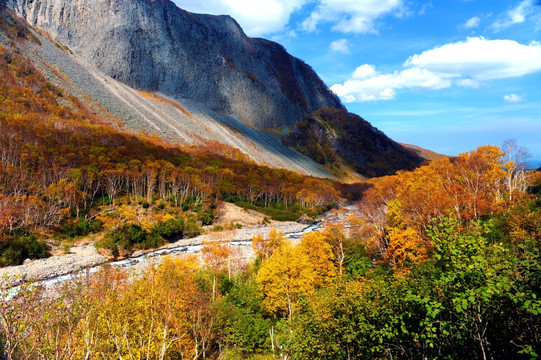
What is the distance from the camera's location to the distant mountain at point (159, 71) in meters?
115

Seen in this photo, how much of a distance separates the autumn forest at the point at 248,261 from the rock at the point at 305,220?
1.94 metres

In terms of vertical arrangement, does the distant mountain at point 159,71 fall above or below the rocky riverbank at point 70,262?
above

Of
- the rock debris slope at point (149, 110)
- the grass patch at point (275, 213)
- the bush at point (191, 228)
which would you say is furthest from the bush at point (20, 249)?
the rock debris slope at point (149, 110)

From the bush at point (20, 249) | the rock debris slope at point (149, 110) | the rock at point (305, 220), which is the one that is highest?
the rock debris slope at point (149, 110)

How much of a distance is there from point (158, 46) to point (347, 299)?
16906 centimetres

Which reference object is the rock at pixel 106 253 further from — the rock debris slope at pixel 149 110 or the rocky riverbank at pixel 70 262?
the rock debris slope at pixel 149 110

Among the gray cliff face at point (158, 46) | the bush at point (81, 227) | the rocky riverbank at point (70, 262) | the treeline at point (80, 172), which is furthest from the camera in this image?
the gray cliff face at point (158, 46)

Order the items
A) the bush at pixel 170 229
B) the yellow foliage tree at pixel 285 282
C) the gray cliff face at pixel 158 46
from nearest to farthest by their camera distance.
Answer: the yellow foliage tree at pixel 285 282 → the bush at pixel 170 229 → the gray cliff face at pixel 158 46

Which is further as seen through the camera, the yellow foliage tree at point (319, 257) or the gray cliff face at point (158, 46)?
the gray cliff face at point (158, 46)

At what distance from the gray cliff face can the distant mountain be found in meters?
0.42

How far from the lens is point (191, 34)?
172m

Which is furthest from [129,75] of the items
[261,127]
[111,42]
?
[261,127]

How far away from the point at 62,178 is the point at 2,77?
48.0 metres

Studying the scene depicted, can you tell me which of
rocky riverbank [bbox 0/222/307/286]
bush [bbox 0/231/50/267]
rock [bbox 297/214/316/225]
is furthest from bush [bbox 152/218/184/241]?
rock [bbox 297/214/316/225]
